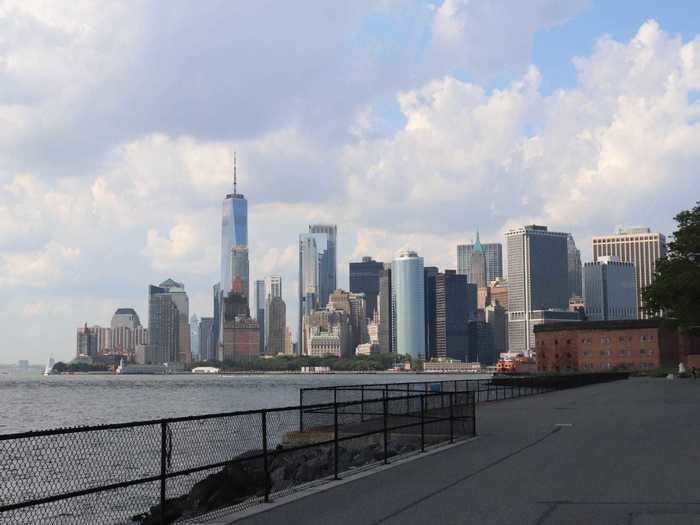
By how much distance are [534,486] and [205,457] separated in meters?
5.55

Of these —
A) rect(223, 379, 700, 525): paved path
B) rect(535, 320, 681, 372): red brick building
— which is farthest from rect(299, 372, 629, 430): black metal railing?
rect(535, 320, 681, 372): red brick building

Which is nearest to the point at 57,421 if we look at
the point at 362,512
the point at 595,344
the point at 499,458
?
the point at 499,458

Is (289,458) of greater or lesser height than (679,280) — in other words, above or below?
below

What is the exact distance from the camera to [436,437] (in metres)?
23.6

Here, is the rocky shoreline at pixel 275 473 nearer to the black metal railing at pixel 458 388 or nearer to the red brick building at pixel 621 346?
the black metal railing at pixel 458 388

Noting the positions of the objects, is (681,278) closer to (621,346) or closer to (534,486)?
(534,486)

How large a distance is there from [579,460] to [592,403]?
25.1 meters

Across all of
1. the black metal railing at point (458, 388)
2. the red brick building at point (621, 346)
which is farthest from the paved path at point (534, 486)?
the red brick building at point (621, 346)

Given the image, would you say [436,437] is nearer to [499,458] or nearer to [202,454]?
[499,458]

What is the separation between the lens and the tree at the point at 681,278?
8294 cm

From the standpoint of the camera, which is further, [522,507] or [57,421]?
[57,421]

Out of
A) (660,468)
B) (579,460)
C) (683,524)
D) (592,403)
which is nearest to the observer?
(683,524)

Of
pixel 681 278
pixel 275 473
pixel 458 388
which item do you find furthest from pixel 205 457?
pixel 681 278

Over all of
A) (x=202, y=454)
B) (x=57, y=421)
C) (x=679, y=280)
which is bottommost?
(x=57, y=421)
